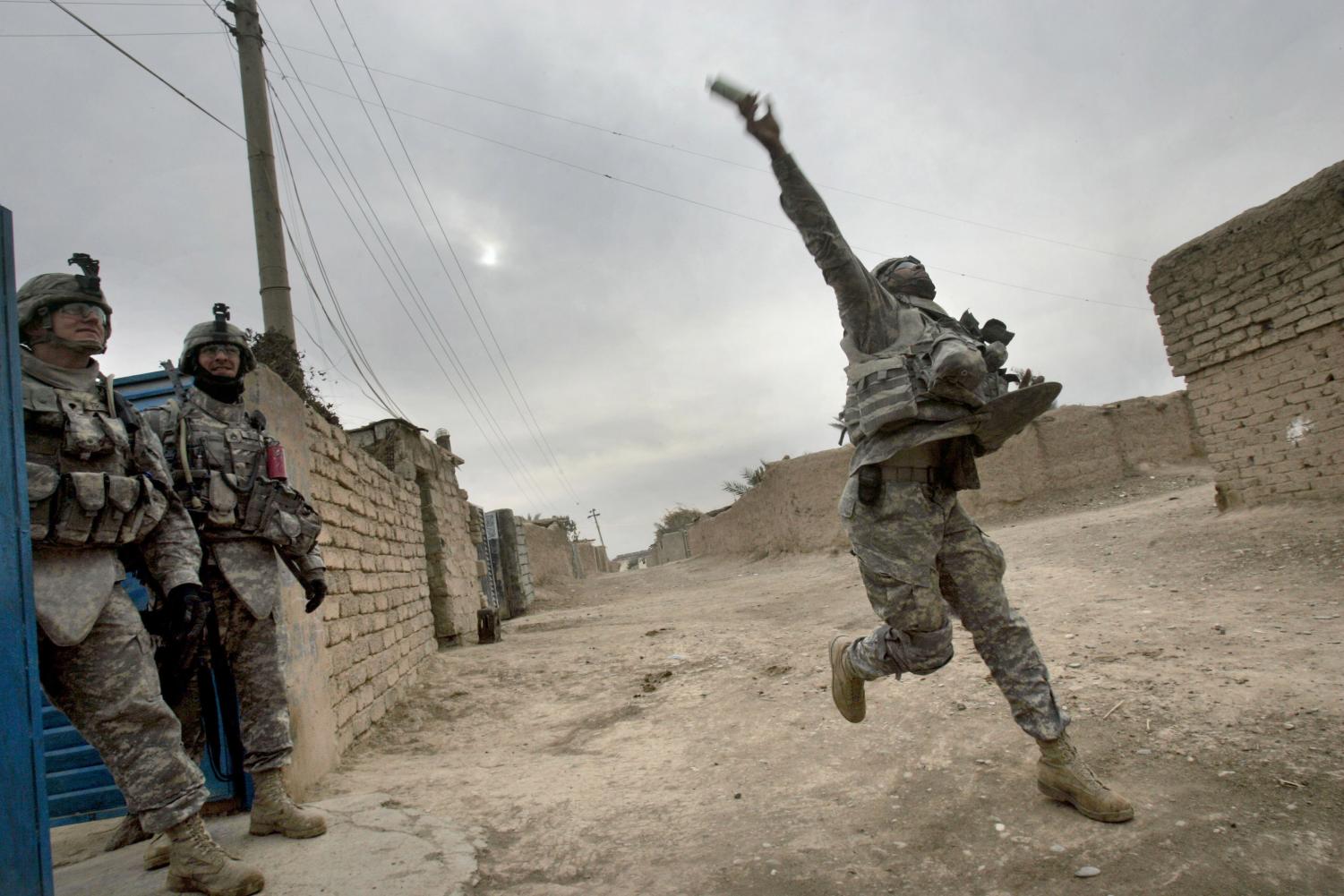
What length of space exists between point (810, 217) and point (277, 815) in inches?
100

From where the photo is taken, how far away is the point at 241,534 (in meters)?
2.32

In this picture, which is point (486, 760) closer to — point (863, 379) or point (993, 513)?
point (863, 379)

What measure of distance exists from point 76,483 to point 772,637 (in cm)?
478

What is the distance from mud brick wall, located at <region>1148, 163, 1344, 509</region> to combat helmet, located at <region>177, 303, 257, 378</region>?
7096 millimetres

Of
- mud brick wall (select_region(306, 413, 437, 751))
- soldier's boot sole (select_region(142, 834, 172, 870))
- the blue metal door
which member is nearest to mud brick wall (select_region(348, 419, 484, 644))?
mud brick wall (select_region(306, 413, 437, 751))

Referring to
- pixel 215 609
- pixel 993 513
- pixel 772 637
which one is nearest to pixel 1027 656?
pixel 215 609

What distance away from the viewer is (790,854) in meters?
2.01

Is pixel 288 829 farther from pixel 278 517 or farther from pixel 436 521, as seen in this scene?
pixel 436 521

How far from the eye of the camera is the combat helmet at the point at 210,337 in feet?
7.92

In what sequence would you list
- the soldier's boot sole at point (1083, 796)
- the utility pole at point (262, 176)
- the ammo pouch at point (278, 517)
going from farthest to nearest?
the utility pole at point (262, 176), the ammo pouch at point (278, 517), the soldier's boot sole at point (1083, 796)

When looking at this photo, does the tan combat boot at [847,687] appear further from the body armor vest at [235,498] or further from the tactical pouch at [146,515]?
the tactical pouch at [146,515]

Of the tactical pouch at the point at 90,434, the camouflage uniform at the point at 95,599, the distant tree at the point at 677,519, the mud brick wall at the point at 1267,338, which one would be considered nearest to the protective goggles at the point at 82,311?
the camouflage uniform at the point at 95,599

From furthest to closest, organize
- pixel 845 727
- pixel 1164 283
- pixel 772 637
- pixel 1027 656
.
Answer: pixel 1164 283 < pixel 772 637 < pixel 845 727 < pixel 1027 656

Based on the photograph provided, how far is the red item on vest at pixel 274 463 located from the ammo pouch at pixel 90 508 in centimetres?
56
